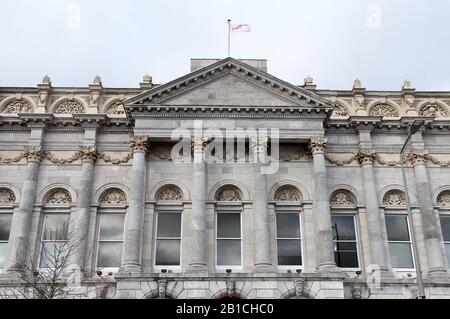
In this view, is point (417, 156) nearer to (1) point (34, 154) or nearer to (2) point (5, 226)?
(1) point (34, 154)

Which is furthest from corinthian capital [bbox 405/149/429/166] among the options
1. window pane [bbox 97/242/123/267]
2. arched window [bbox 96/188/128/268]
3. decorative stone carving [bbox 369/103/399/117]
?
window pane [bbox 97/242/123/267]

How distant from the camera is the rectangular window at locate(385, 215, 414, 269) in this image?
29.7 m

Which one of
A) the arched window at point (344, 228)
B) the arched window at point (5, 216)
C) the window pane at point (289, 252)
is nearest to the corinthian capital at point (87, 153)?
the arched window at point (5, 216)

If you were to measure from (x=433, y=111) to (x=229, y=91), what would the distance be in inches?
497

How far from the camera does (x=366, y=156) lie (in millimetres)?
31172

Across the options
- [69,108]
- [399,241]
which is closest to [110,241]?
[69,108]

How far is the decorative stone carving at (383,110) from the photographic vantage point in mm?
33156

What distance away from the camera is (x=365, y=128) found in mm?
31859

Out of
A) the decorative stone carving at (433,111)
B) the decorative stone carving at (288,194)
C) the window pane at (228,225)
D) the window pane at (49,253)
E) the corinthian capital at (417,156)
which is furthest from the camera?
the decorative stone carving at (433,111)

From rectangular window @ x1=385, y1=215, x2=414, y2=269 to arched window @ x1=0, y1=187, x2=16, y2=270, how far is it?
20.8 metres

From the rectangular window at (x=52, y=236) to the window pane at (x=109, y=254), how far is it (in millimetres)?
1867

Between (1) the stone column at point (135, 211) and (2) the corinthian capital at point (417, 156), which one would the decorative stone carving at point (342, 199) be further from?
(1) the stone column at point (135, 211)
